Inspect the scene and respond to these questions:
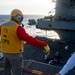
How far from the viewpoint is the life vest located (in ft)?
21.2

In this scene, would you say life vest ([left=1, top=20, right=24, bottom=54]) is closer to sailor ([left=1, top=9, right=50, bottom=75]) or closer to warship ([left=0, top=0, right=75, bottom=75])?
sailor ([left=1, top=9, right=50, bottom=75])

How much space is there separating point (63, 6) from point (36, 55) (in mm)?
Result: 5774

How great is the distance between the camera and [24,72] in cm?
836

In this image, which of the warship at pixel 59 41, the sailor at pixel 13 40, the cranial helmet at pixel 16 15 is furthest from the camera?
the warship at pixel 59 41

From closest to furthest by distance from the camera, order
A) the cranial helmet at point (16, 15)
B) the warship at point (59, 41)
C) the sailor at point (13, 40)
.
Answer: the sailor at point (13, 40)
the cranial helmet at point (16, 15)
the warship at point (59, 41)

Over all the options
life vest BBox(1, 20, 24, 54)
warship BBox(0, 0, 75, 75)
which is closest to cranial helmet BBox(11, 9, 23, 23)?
life vest BBox(1, 20, 24, 54)

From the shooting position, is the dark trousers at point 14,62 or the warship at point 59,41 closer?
the dark trousers at point 14,62

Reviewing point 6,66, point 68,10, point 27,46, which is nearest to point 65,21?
point 68,10

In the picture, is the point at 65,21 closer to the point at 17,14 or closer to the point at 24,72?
the point at 24,72

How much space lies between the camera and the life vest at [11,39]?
647 cm

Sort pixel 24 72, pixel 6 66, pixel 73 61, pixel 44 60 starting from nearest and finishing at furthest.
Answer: pixel 73 61
pixel 6 66
pixel 24 72
pixel 44 60

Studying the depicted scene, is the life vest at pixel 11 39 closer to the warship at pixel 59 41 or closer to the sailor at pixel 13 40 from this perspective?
the sailor at pixel 13 40

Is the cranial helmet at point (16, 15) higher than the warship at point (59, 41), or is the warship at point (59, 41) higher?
the cranial helmet at point (16, 15)

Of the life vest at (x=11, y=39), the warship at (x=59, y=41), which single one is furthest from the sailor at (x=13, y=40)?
the warship at (x=59, y=41)
